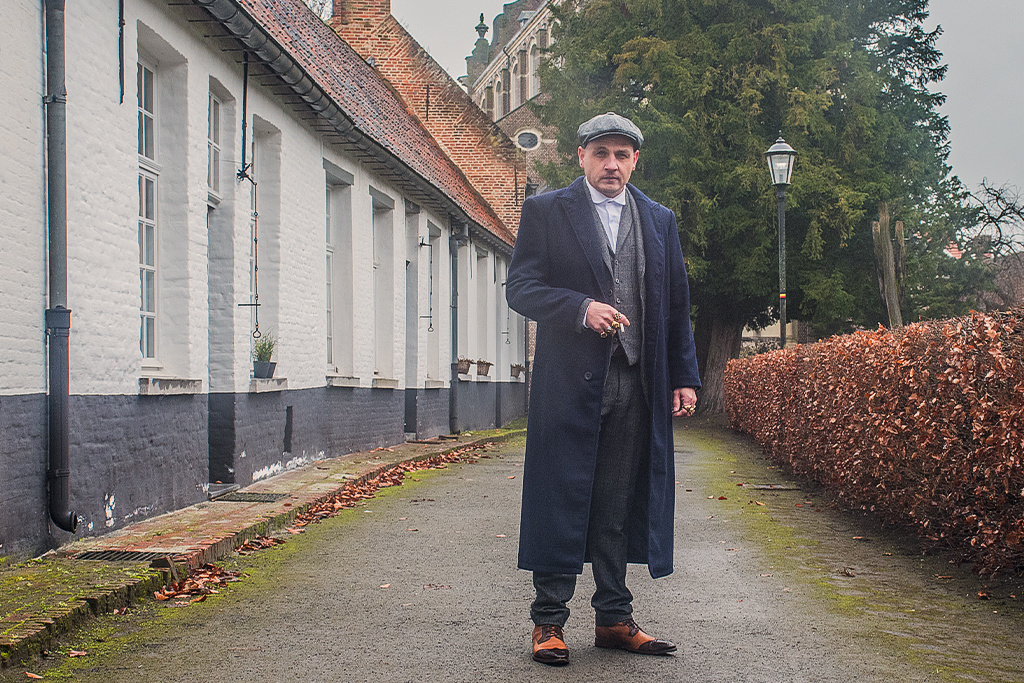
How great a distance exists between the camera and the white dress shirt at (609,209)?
4.73 meters

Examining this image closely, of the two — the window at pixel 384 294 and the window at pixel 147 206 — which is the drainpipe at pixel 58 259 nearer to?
the window at pixel 147 206

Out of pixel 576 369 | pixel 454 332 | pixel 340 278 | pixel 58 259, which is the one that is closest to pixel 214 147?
pixel 58 259

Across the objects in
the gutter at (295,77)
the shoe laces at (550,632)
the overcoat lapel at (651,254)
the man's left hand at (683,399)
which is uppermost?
the gutter at (295,77)

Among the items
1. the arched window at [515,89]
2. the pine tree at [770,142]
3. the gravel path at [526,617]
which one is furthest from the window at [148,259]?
the arched window at [515,89]

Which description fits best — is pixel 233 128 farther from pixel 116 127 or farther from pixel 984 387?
pixel 984 387

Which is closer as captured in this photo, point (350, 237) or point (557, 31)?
point (350, 237)

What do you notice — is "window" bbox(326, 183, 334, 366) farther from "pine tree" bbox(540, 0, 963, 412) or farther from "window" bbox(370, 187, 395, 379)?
"pine tree" bbox(540, 0, 963, 412)

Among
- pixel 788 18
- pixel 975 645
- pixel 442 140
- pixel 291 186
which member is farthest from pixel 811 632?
pixel 442 140

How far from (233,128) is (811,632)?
742cm

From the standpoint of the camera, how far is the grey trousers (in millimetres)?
4570

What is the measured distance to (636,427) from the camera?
4613 millimetres

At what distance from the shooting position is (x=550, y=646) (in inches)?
173

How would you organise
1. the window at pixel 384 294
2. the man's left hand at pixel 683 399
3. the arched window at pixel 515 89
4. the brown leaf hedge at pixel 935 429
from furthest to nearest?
the arched window at pixel 515 89 → the window at pixel 384 294 → the brown leaf hedge at pixel 935 429 → the man's left hand at pixel 683 399

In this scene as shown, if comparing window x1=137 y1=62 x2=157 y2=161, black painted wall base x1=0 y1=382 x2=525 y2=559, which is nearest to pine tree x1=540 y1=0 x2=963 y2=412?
black painted wall base x1=0 y1=382 x2=525 y2=559
